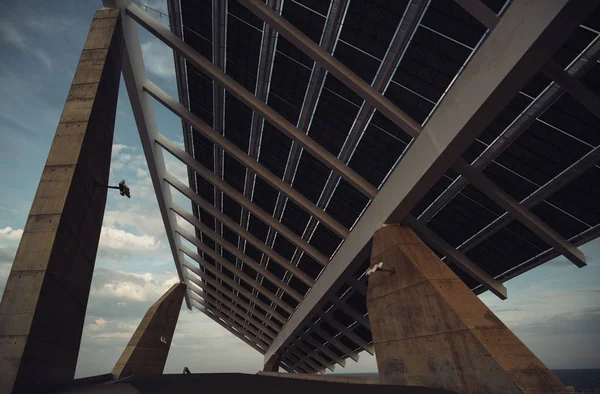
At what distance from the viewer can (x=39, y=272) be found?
680cm

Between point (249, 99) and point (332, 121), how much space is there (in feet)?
9.71

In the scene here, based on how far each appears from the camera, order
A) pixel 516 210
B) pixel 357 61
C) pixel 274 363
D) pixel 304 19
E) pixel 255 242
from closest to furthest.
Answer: pixel 304 19 < pixel 357 61 < pixel 516 210 < pixel 255 242 < pixel 274 363

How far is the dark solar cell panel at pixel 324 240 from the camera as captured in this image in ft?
57.2

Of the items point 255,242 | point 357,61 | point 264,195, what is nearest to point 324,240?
point 264,195

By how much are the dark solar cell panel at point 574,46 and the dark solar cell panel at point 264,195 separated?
12018 millimetres

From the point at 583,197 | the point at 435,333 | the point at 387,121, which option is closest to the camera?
the point at 435,333

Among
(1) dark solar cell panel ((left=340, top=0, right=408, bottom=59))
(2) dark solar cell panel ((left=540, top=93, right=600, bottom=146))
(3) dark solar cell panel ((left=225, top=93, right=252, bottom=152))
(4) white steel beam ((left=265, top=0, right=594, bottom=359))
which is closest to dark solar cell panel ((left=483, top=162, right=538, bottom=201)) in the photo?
(2) dark solar cell panel ((left=540, top=93, right=600, bottom=146))

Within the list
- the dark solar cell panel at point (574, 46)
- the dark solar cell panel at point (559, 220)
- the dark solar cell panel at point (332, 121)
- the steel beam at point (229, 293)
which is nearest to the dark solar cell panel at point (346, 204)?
the dark solar cell panel at point (332, 121)

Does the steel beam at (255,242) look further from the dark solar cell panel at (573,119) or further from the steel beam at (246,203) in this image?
the dark solar cell panel at (573,119)

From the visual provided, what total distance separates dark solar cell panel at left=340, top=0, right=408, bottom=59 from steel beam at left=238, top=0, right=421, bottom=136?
0.73 meters

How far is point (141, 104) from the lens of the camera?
15.0 metres

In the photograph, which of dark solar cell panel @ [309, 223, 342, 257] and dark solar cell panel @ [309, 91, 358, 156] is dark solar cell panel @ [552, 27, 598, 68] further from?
dark solar cell panel @ [309, 223, 342, 257]

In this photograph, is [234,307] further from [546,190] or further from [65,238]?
[546,190]

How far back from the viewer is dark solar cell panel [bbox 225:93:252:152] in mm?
14281
